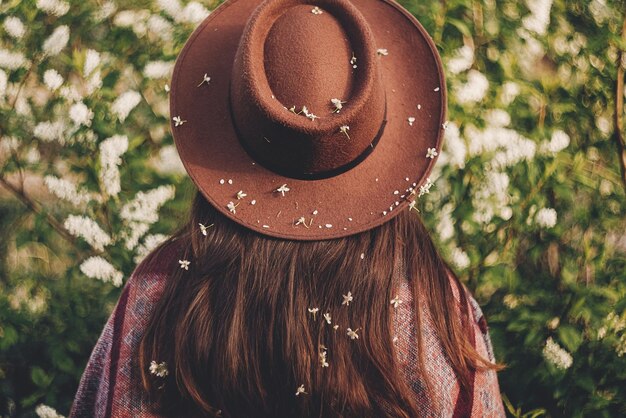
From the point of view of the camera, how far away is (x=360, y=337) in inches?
41.0

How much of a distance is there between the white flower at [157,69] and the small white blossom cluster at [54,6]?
0.35 metres

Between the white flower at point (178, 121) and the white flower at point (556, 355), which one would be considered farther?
the white flower at point (556, 355)

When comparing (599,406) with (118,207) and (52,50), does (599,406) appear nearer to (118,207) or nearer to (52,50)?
(118,207)

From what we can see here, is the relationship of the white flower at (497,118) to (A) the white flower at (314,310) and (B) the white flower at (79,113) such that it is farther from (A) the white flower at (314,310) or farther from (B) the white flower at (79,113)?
(B) the white flower at (79,113)

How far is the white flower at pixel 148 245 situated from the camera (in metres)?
1.72

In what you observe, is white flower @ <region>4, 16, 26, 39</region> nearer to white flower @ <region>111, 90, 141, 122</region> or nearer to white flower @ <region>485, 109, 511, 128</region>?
white flower @ <region>111, 90, 141, 122</region>

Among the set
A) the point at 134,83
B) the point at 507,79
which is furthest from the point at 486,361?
the point at 134,83

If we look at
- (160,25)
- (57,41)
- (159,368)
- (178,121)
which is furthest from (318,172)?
(57,41)

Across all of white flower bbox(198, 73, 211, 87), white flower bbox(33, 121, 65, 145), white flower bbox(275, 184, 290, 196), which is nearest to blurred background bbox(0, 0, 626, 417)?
white flower bbox(33, 121, 65, 145)

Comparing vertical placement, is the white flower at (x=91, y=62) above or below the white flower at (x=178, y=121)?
→ below

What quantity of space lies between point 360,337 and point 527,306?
1046mm

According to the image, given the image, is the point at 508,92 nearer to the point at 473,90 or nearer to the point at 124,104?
the point at 473,90

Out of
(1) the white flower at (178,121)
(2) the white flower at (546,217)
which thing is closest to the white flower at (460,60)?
(2) the white flower at (546,217)

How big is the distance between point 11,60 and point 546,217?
170cm
